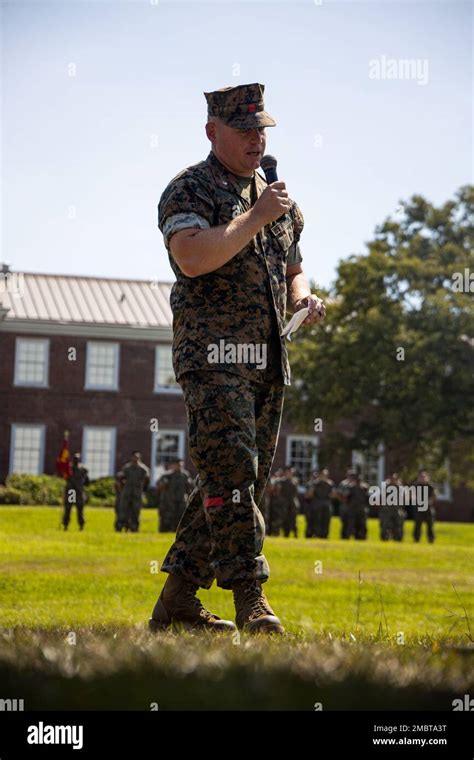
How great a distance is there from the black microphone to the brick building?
4283 centimetres

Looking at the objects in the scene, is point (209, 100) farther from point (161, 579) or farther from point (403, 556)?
point (403, 556)

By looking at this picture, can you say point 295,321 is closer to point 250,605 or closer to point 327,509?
point 250,605

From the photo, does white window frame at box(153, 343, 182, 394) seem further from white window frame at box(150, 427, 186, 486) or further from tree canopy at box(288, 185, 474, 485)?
tree canopy at box(288, 185, 474, 485)

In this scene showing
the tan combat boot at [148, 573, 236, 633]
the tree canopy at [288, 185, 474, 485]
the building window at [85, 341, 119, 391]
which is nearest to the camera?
the tan combat boot at [148, 573, 236, 633]

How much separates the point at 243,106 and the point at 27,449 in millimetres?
44667

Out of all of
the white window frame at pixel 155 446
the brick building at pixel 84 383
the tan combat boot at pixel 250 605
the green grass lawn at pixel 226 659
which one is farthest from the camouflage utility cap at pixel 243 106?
the white window frame at pixel 155 446

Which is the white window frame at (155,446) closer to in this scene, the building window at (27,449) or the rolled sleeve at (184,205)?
the building window at (27,449)

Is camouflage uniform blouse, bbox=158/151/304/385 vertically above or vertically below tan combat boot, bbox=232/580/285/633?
above

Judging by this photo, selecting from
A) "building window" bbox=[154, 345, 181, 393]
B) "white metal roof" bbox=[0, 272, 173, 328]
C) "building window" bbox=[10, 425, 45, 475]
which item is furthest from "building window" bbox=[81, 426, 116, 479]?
"white metal roof" bbox=[0, 272, 173, 328]

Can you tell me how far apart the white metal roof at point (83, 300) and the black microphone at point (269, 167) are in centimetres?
4362

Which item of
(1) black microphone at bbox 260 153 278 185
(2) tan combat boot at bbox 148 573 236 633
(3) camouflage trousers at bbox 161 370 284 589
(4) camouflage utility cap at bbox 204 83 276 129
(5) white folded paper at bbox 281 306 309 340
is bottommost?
(2) tan combat boot at bbox 148 573 236 633

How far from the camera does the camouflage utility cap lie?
503 cm

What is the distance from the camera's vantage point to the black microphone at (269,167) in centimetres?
535

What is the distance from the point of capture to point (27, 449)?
4875cm
